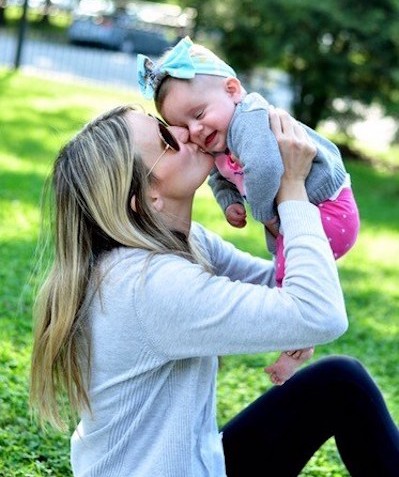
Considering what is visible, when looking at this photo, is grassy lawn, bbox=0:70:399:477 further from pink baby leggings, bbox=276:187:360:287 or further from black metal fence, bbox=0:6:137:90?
black metal fence, bbox=0:6:137:90

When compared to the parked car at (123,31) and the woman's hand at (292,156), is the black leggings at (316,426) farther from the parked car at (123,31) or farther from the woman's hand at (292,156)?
the parked car at (123,31)

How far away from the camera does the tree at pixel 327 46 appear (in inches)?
540

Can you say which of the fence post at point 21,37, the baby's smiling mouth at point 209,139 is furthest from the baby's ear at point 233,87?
the fence post at point 21,37

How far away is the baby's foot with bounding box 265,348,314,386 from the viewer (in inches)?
101

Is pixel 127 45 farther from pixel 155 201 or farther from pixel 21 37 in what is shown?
pixel 155 201

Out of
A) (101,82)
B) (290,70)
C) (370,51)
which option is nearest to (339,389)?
(370,51)

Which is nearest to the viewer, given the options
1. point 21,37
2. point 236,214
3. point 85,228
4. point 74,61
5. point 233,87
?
point 85,228

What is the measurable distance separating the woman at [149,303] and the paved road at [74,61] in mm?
15719

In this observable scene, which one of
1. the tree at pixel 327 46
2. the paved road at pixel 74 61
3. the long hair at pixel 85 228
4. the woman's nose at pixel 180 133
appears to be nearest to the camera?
the long hair at pixel 85 228

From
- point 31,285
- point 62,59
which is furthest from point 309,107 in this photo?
point 31,285

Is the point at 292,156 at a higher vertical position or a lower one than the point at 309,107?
higher

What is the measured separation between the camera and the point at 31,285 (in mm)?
5566

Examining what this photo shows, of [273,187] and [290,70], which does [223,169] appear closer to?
[273,187]

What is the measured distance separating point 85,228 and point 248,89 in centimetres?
1366
